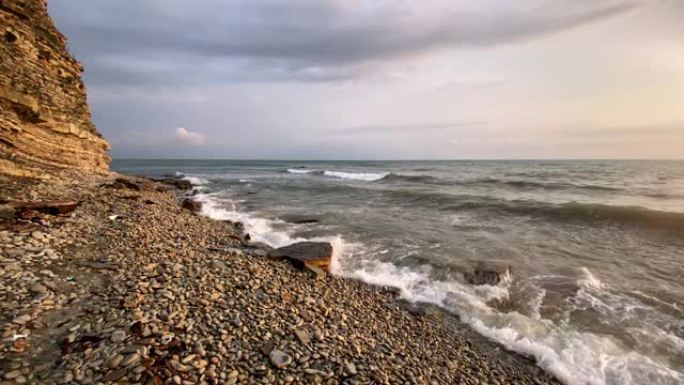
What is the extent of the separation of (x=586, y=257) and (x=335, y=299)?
881 cm

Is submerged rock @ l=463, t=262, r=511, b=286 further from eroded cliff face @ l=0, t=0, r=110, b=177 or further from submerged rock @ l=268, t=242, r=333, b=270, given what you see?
eroded cliff face @ l=0, t=0, r=110, b=177

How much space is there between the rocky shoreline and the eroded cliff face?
731 centimetres

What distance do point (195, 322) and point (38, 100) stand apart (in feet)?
51.1

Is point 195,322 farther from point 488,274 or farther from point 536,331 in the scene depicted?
point 488,274

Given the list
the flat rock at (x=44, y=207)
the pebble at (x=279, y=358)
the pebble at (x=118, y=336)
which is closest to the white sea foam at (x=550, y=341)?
the pebble at (x=279, y=358)

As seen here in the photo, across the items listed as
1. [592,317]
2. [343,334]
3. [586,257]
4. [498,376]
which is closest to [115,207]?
[343,334]

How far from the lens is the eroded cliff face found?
12.1 m

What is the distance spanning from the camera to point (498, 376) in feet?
16.0

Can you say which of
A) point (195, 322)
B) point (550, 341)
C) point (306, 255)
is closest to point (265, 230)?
point (306, 255)

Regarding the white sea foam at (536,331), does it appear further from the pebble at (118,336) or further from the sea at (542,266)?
the pebble at (118,336)

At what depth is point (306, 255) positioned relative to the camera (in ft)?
27.8

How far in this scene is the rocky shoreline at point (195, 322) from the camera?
357 cm

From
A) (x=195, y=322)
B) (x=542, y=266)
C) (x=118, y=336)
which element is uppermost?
(x=118, y=336)

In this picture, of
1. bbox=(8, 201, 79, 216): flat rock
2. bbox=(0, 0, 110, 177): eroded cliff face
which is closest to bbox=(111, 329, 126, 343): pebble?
A: bbox=(8, 201, 79, 216): flat rock
